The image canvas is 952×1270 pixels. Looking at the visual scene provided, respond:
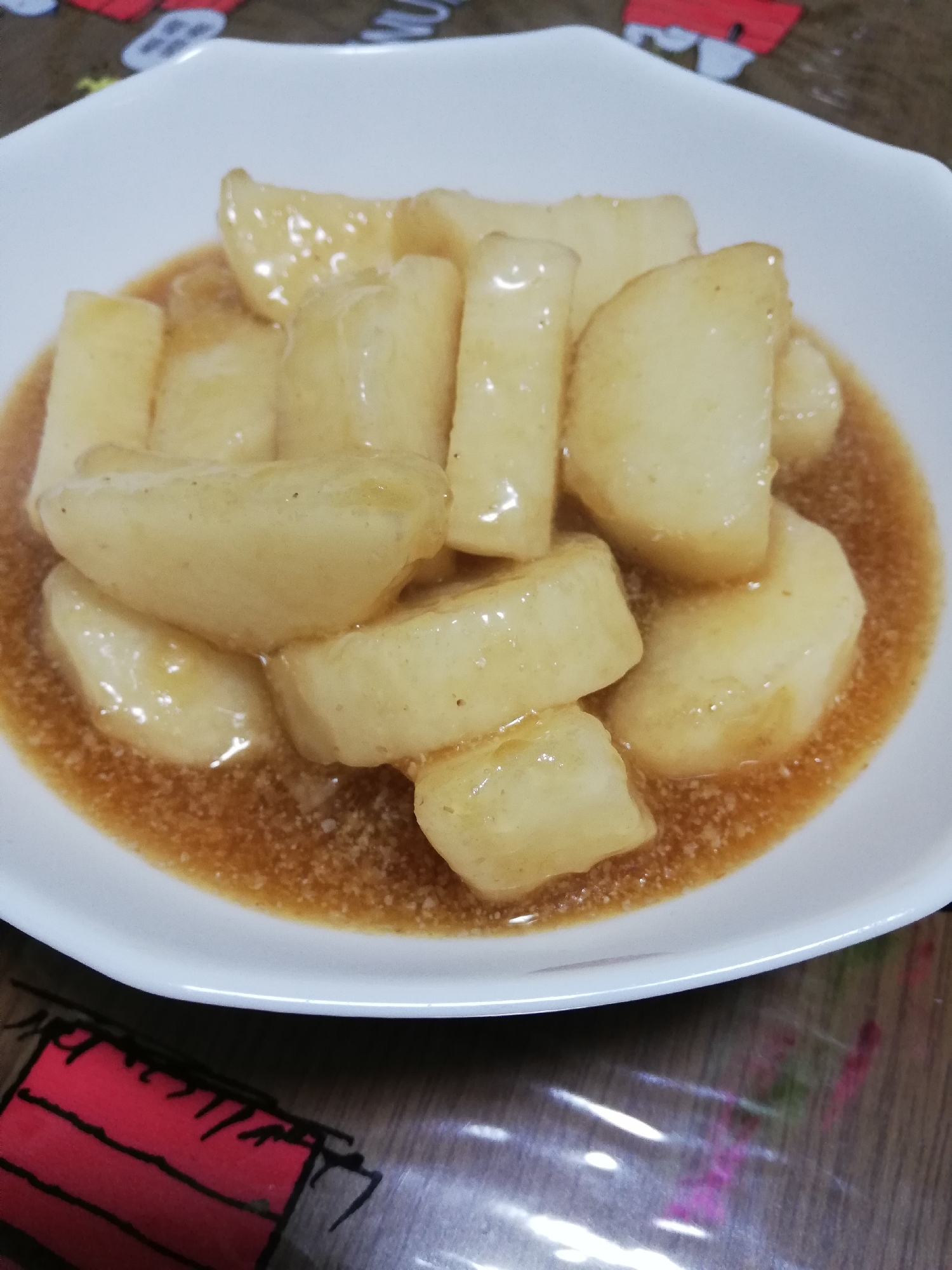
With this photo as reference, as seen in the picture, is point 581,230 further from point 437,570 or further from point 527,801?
point 527,801

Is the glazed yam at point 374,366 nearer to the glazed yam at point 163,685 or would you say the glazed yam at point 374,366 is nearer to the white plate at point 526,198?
the glazed yam at point 163,685

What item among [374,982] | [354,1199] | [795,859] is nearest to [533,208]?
[795,859]

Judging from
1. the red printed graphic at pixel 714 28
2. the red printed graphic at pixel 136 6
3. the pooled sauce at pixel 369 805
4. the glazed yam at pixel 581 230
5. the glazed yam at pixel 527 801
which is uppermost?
the red printed graphic at pixel 136 6

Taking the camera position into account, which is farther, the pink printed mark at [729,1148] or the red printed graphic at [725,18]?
the red printed graphic at [725,18]

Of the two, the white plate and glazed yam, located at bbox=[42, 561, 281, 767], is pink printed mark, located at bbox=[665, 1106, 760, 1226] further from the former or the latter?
glazed yam, located at bbox=[42, 561, 281, 767]

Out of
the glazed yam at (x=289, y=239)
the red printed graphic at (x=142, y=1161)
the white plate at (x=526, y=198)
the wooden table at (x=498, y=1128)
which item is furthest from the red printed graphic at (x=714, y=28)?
the red printed graphic at (x=142, y=1161)

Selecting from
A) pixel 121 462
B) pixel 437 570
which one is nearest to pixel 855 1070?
pixel 437 570

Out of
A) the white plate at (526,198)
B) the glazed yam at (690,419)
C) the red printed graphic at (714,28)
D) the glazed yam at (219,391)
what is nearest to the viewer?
the white plate at (526,198)

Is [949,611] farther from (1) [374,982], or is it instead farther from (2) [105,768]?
(2) [105,768]
